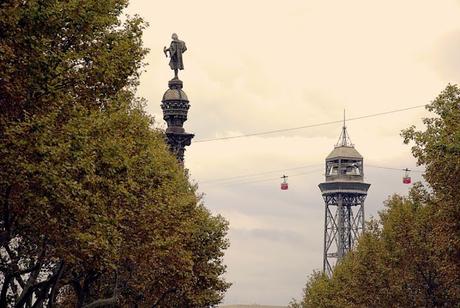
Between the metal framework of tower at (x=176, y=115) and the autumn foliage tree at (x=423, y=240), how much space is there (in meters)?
21.4

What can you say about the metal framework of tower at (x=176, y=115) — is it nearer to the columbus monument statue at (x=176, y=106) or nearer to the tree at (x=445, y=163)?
the columbus monument statue at (x=176, y=106)

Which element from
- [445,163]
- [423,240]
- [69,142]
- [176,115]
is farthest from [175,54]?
[69,142]

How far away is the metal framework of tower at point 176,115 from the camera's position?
101 metres

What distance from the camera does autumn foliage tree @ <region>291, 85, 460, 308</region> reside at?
49.9 meters

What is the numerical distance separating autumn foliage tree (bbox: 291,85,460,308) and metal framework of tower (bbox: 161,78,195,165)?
21408 millimetres

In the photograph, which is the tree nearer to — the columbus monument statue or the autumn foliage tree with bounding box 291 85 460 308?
the autumn foliage tree with bounding box 291 85 460 308

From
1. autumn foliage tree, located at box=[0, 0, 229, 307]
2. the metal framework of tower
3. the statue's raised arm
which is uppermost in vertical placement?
the statue's raised arm

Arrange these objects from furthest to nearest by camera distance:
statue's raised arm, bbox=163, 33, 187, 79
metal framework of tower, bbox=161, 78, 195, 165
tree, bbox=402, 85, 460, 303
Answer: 1. statue's raised arm, bbox=163, 33, 187, 79
2. metal framework of tower, bbox=161, 78, 195, 165
3. tree, bbox=402, 85, 460, 303

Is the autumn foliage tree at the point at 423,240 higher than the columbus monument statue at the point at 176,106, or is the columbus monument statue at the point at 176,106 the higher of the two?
A: the columbus monument statue at the point at 176,106

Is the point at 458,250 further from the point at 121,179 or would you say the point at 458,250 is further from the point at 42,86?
the point at 42,86

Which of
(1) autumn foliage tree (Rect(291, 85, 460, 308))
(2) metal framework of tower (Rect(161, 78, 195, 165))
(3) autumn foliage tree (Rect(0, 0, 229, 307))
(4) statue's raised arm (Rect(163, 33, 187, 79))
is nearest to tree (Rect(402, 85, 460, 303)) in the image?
(1) autumn foliage tree (Rect(291, 85, 460, 308))

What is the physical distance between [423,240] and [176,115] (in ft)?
122

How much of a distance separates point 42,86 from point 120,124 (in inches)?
348

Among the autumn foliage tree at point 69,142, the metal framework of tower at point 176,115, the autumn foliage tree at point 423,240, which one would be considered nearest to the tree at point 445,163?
the autumn foliage tree at point 423,240
